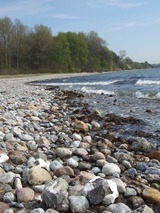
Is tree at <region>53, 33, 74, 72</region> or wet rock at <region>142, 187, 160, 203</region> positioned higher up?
tree at <region>53, 33, 74, 72</region>

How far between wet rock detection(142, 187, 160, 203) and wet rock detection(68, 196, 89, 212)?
23.6 inches

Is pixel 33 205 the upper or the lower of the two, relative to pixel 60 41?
lower

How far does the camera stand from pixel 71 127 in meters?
5.14

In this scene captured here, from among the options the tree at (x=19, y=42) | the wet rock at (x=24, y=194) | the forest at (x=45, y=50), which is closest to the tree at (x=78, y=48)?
the forest at (x=45, y=50)

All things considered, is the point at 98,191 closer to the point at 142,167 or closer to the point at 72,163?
the point at 72,163

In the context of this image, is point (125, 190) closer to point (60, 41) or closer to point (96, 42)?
point (60, 41)

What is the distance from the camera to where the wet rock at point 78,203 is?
1.97 metres

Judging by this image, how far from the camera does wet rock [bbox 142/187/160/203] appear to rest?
7.26 feet

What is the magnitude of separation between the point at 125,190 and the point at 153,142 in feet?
6.68

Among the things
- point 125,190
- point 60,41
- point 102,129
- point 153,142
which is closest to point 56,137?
point 102,129

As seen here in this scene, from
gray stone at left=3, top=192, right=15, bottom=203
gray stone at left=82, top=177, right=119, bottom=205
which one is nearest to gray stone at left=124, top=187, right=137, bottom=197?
gray stone at left=82, top=177, right=119, bottom=205

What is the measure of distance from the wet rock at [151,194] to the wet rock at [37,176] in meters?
0.95

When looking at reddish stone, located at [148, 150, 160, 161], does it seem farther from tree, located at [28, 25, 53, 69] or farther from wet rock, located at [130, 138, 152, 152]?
tree, located at [28, 25, 53, 69]

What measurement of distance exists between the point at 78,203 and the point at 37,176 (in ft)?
1.96
